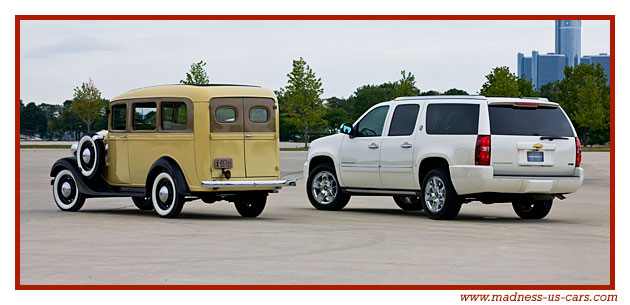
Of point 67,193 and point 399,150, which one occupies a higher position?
point 399,150

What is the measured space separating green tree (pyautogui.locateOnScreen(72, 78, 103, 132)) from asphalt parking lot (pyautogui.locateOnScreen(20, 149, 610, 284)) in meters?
83.4

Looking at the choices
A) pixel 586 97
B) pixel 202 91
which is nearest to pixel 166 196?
pixel 202 91

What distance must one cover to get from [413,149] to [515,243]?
4.12m

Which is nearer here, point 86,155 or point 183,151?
point 183,151

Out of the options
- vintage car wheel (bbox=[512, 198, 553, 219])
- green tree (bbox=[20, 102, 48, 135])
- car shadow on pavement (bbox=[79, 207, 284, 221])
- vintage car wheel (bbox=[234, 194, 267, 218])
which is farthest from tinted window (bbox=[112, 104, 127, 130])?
green tree (bbox=[20, 102, 48, 135])

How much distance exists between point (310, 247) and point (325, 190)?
6.58m

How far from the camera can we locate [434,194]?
53.9 feet

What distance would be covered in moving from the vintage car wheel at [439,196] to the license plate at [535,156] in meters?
1.23

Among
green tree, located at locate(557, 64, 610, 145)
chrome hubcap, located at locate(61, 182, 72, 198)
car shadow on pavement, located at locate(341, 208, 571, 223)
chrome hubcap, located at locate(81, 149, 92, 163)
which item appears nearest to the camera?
car shadow on pavement, located at locate(341, 208, 571, 223)

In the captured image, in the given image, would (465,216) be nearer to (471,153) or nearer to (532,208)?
(532,208)

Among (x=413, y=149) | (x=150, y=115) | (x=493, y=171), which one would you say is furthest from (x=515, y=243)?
(x=150, y=115)

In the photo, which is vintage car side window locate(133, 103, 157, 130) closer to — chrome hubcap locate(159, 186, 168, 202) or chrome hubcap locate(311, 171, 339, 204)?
chrome hubcap locate(159, 186, 168, 202)

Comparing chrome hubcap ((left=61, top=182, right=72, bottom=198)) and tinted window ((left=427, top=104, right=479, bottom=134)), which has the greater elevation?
tinted window ((left=427, top=104, right=479, bottom=134))

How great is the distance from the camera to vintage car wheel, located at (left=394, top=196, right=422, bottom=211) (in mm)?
18984
